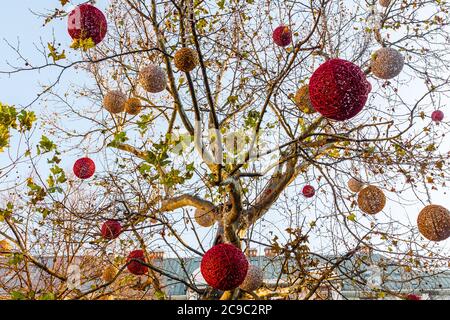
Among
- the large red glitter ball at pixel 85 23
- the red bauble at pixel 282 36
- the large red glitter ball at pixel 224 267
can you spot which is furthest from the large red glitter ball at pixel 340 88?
the large red glitter ball at pixel 85 23

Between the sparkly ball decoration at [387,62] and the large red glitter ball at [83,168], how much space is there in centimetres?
284

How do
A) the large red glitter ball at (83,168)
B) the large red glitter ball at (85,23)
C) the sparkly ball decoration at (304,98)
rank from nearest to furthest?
the large red glitter ball at (85,23) → the sparkly ball decoration at (304,98) → the large red glitter ball at (83,168)

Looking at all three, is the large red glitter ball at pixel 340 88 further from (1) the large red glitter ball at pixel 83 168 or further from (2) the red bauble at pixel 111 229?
(1) the large red glitter ball at pixel 83 168

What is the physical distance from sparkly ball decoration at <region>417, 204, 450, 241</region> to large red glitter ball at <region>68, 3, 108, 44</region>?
9.69ft

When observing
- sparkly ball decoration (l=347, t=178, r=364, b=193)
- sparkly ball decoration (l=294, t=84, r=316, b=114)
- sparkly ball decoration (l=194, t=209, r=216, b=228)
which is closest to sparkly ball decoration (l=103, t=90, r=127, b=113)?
sparkly ball decoration (l=194, t=209, r=216, b=228)

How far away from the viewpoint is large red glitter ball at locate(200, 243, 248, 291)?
2.33 meters

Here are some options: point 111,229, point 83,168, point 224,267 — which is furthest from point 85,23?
point 224,267

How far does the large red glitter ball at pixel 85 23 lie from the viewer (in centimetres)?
292

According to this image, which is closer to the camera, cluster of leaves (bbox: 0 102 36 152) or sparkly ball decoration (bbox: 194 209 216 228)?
cluster of leaves (bbox: 0 102 36 152)

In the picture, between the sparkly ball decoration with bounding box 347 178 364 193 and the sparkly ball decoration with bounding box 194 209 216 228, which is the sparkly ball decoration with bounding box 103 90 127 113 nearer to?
the sparkly ball decoration with bounding box 194 209 216 228

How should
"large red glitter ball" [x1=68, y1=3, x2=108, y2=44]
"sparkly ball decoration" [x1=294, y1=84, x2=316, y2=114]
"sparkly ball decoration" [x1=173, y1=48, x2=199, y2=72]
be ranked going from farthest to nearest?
"sparkly ball decoration" [x1=294, y1=84, x2=316, y2=114] → "sparkly ball decoration" [x1=173, y1=48, x2=199, y2=72] → "large red glitter ball" [x1=68, y1=3, x2=108, y2=44]

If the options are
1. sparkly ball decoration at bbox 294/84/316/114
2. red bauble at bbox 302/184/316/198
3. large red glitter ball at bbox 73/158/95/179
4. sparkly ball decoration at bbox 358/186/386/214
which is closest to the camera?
sparkly ball decoration at bbox 294/84/316/114

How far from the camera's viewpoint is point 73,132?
624 centimetres

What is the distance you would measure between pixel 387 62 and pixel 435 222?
142cm
